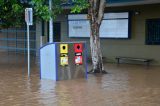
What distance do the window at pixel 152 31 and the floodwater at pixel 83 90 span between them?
15.7 feet

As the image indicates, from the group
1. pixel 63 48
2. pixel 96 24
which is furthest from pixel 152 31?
pixel 63 48

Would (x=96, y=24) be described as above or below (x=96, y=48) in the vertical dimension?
above

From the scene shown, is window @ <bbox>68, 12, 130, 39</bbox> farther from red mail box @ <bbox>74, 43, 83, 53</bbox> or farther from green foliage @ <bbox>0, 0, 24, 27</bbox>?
red mail box @ <bbox>74, 43, 83, 53</bbox>

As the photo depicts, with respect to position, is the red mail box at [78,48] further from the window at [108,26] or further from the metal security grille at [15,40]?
the metal security grille at [15,40]

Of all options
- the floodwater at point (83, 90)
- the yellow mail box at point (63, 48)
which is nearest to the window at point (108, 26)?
the floodwater at point (83, 90)

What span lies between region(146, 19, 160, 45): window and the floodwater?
A: 479cm

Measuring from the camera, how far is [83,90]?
1106 cm

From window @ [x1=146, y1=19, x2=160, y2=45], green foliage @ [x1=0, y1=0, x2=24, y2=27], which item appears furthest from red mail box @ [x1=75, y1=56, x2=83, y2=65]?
window @ [x1=146, y1=19, x2=160, y2=45]

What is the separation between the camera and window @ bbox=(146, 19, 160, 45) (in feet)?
62.9

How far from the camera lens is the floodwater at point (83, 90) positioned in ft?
30.7

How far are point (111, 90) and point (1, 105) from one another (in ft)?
11.2

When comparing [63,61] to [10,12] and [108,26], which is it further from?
[108,26]

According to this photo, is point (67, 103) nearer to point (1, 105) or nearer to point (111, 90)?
point (1, 105)

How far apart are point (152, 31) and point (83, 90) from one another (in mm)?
9379
